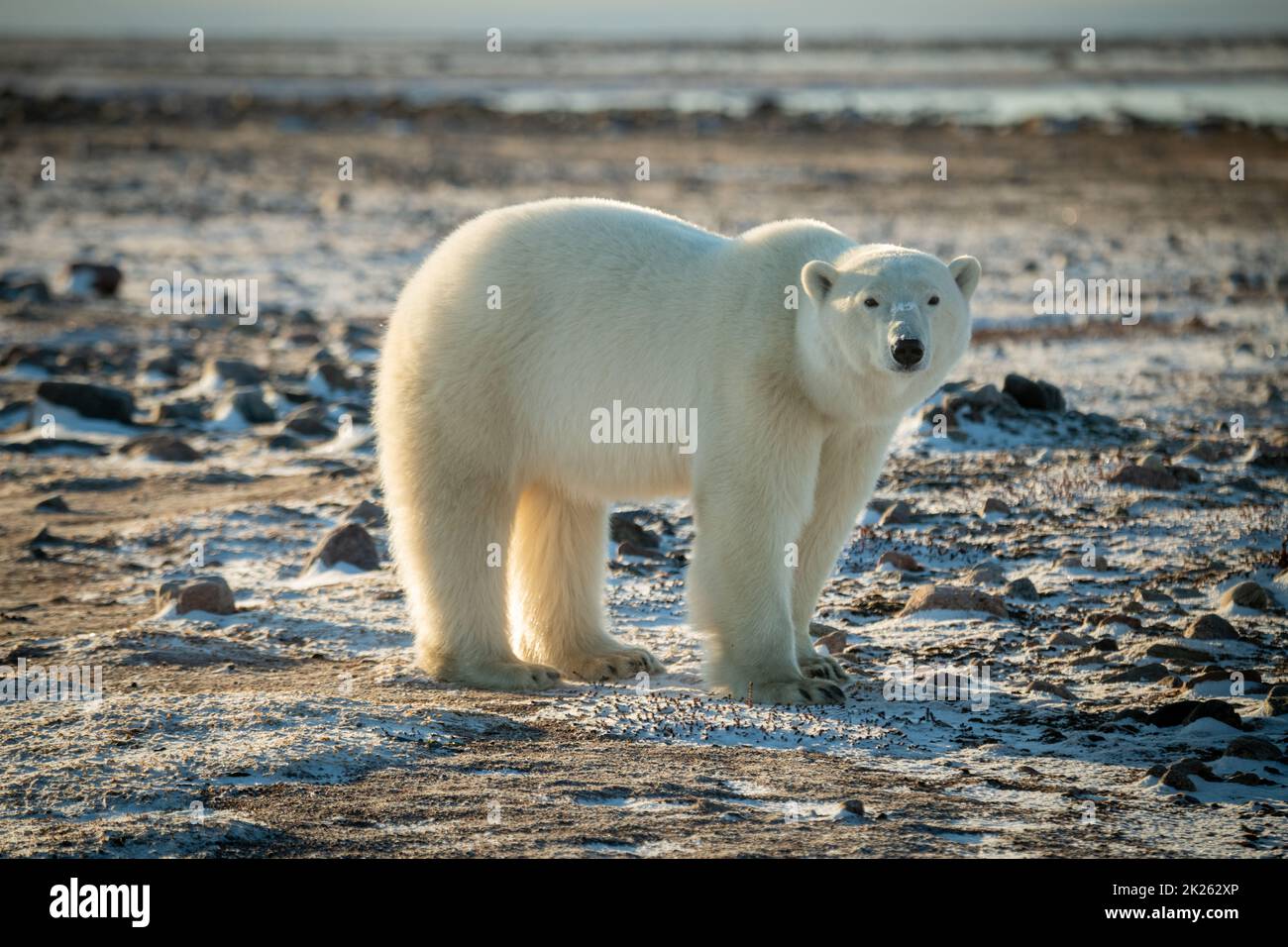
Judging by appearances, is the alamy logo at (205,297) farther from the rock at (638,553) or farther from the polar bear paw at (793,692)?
the polar bear paw at (793,692)

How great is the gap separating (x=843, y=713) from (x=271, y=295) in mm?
12568

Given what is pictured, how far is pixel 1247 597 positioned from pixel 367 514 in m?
4.68

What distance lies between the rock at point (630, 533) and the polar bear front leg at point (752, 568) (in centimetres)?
226

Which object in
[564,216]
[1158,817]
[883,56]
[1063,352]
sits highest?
[883,56]

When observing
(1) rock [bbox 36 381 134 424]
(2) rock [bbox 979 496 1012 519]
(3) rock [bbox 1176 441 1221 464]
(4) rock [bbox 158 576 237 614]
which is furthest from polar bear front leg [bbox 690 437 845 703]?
(1) rock [bbox 36 381 134 424]

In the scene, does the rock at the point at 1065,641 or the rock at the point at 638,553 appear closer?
the rock at the point at 1065,641

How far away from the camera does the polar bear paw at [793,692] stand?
240 inches

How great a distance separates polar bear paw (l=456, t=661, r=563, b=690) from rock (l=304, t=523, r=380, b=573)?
1836 millimetres

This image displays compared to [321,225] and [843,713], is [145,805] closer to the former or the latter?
[843,713]

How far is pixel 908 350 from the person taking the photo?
219 inches

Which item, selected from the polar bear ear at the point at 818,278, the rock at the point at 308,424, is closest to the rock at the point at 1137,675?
the polar bear ear at the point at 818,278

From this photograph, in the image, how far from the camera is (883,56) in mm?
72312

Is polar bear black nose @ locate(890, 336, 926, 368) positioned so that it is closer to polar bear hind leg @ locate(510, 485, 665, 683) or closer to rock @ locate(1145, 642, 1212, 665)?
polar bear hind leg @ locate(510, 485, 665, 683)
